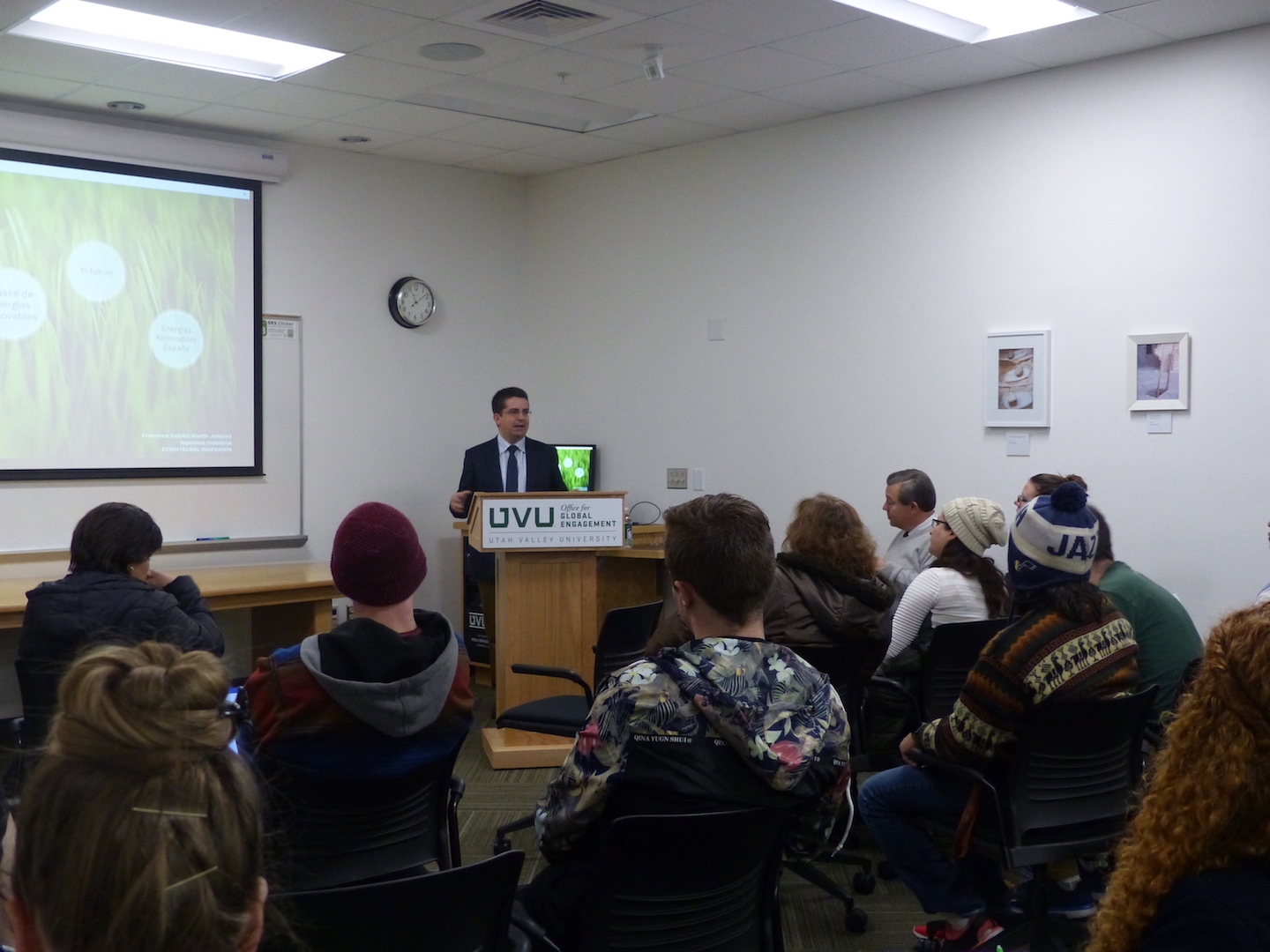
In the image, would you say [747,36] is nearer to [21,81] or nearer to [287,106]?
[287,106]

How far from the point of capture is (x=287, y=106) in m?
5.52

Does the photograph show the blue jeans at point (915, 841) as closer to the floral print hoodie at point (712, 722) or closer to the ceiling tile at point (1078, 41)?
the floral print hoodie at point (712, 722)

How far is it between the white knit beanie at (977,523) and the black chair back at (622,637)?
1.19 metres

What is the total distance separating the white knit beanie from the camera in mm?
3645

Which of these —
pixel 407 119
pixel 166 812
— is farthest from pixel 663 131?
pixel 166 812

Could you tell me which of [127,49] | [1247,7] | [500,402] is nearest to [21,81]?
[127,49]

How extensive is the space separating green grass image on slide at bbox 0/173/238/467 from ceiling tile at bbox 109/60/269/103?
0.73 meters

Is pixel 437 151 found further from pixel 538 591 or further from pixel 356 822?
pixel 356 822

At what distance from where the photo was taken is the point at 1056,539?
2.59 metres

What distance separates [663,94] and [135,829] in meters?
5.05

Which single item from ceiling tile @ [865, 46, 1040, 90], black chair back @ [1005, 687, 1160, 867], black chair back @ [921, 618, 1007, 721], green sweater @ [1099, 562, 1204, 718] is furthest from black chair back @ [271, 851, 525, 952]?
ceiling tile @ [865, 46, 1040, 90]

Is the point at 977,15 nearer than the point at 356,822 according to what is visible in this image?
No

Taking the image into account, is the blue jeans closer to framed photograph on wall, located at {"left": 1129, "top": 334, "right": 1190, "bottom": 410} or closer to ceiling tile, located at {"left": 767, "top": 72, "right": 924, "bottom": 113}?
framed photograph on wall, located at {"left": 1129, "top": 334, "right": 1190, "bottom": 410}

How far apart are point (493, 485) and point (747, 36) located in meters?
2.89
